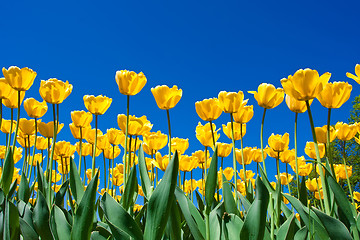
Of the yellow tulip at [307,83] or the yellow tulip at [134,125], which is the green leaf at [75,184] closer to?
the yellow tulip at [134,125]

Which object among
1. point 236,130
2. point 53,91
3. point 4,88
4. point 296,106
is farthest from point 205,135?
point 4,88

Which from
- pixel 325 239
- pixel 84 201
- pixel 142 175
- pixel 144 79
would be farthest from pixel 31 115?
pixel 325 239

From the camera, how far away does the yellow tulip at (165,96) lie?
105 inches

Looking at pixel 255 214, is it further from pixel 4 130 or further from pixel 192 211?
pixel 4 130

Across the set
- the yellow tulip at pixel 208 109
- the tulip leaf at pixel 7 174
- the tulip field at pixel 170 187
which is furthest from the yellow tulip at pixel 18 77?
the yellow tulip at pixel 208 109

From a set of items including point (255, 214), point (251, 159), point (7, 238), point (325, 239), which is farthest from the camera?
point (251, 159)

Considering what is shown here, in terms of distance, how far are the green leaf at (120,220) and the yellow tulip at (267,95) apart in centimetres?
153

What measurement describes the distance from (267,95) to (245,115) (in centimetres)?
38

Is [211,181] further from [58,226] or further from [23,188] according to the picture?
[23,188]

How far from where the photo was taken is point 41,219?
2141 millimetres

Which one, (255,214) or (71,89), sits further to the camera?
(71,89)

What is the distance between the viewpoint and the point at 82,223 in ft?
5.78

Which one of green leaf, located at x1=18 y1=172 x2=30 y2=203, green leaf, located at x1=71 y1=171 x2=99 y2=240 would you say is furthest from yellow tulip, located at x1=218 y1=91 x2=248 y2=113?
green leaf, located at x1=18 y1=172 x2=30 y2=203

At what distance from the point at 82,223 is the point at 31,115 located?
1.74m
